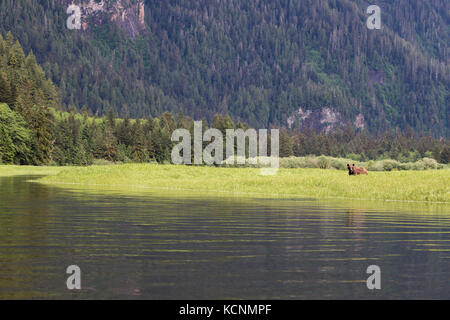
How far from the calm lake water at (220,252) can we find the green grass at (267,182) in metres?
12.6

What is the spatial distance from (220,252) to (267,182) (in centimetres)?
4324

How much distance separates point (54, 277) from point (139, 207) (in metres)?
25.9

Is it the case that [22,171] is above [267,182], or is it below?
below

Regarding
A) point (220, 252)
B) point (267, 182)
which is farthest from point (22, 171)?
point (220, 252)

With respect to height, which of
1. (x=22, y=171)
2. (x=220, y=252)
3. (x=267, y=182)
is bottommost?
(x=22, y=171)

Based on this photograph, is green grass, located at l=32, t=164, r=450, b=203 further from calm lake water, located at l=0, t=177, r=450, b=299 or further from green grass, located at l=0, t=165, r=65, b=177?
green grass, located at l=0, t=165, r=65, b=177

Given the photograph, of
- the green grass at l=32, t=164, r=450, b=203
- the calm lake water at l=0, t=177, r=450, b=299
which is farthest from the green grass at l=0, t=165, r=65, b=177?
the calm lake water at l=0, t=177, r=450, b=299

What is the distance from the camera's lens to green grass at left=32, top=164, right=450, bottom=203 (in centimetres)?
5891

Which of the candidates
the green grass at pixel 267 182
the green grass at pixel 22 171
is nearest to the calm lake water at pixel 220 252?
the green grass at pixel 267 182

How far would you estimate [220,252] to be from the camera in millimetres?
26609

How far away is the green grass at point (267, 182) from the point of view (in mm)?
58906

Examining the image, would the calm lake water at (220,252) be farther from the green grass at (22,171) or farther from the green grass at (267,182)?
the green grass at (22,171)

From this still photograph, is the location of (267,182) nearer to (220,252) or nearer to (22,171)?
(220,252)
